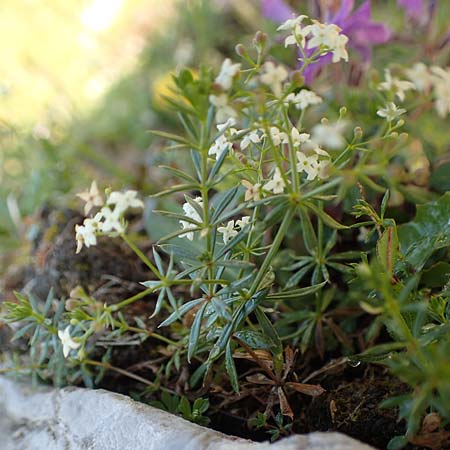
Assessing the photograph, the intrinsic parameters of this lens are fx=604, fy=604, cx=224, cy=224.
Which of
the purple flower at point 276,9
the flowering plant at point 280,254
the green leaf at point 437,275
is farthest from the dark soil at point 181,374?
the purple flower at point 276,9

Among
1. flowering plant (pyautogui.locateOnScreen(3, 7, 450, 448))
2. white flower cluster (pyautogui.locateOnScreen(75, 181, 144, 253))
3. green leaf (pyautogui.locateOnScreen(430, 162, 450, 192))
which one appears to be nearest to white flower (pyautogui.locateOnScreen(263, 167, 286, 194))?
Answer: flowering plant (pyautogui.locateOnScreen(3, 7, 450, 448))

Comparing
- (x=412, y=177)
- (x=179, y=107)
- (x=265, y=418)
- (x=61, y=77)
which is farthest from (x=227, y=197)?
(x=61, y=77)

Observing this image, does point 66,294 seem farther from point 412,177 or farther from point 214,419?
point 412,177

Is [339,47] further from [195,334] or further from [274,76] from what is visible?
[195,334]

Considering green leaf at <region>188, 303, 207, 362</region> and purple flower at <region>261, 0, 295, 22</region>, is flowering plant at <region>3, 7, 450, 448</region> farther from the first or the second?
purple flower at <region>261, 0, 295, 22</region>

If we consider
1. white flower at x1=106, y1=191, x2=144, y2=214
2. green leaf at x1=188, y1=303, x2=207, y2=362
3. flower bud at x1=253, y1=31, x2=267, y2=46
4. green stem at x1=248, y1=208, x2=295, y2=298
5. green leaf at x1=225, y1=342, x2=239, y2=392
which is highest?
flower bud at x1=253, y1=31, x2=267, y2=46

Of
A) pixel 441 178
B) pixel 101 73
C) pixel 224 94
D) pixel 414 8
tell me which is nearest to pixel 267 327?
pixel 224 94

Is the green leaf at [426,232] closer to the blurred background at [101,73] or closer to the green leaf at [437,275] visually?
the green leaf at [437,275]

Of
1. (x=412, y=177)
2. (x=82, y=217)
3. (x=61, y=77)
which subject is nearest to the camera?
(x=412, y=177)
